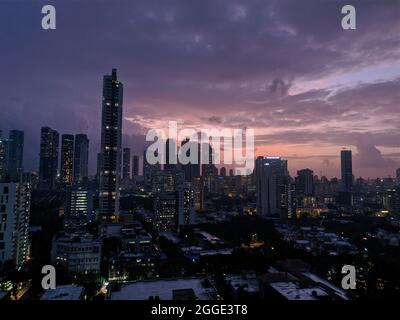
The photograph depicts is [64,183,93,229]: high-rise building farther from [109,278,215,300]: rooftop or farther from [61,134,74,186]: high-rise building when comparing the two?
[109,278,215,300]: rooftop

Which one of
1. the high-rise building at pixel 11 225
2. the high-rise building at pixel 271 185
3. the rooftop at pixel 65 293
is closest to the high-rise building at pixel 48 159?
the high-rise building at pixel 11 225

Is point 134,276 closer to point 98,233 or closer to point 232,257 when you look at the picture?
point 232,257

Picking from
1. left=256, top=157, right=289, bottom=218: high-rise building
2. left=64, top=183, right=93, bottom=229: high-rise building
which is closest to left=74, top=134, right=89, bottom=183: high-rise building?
left=64, top=183, right=93, bottom=229: high-rise building

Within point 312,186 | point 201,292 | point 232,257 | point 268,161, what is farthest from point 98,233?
point 312,186

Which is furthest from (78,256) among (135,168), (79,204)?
(135,168)

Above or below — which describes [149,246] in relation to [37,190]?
below
